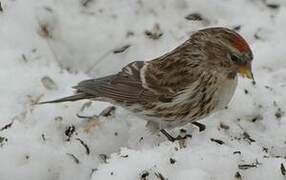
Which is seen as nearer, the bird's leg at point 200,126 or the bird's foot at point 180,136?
the bird's foot at point 180,136

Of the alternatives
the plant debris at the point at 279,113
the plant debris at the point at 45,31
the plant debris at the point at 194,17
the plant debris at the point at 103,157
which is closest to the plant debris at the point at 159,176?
the plant debris at the point at 103,157

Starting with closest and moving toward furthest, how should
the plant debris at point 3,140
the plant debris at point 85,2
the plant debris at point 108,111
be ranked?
the plant debris at point 3,140 < the plant debris at point 108,111 < the plant debris at point 85,2

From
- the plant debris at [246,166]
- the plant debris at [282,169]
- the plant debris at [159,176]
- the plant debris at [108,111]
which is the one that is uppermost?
the plant debris at [159,176]

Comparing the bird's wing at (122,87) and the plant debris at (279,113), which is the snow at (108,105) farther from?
the bird's wing at (122,87)

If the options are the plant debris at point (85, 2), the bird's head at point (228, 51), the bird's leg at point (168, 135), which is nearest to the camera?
the bird's head at point (228, 51)

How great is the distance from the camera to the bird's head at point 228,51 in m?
4.54

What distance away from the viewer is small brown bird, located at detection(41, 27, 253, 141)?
15.3 ft

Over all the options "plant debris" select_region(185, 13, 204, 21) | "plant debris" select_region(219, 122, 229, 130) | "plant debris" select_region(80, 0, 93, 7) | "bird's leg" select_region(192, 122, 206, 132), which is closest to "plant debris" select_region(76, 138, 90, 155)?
"bird's leg" select_region(192, 122, 206, 132)

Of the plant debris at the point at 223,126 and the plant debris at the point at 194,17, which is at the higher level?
the plant debris at the point at 194,17

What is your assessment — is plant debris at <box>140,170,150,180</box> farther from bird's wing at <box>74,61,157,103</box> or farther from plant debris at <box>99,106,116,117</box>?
plant debris at <box>99,106,116,117</box>

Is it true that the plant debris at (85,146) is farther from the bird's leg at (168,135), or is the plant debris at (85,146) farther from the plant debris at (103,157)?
the bird's leg at (168,135)

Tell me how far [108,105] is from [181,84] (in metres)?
0.57

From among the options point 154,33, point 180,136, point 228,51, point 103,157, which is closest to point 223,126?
point 180,136

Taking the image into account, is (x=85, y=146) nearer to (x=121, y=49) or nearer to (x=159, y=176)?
(x=159, y=176)
